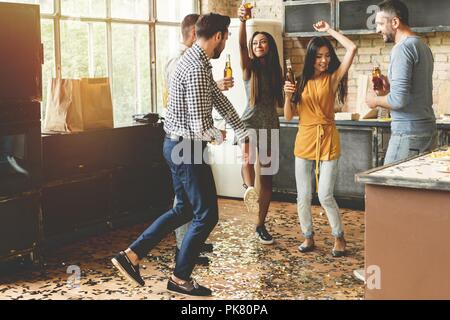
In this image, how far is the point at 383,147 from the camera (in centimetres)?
617

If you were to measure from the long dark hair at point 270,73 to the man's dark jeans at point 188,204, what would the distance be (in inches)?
49.4

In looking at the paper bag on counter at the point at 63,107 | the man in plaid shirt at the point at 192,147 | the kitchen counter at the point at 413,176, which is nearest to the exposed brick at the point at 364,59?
the paper bag on counter at the point at 63,107

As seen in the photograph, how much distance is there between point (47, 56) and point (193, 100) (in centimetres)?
226

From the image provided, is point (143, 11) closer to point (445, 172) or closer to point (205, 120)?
point (205, 120)

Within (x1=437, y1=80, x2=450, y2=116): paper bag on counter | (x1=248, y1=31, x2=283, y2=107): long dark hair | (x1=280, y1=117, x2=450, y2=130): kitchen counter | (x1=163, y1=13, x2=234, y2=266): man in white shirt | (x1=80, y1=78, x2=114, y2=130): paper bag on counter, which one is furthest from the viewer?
(x1=437, y1=80, x2=450, y2=116): paper bag on counter

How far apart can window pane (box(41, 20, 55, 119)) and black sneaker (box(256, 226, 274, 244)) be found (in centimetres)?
203

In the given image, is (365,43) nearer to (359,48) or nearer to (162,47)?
(359,48)

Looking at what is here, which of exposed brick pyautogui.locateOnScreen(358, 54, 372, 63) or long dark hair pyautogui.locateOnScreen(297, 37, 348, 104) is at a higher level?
exposed brick pyautogui.locateOnScreen(358, 54, 372, 63)

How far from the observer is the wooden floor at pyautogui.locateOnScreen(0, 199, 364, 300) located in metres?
4.00

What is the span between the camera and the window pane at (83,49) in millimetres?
5656

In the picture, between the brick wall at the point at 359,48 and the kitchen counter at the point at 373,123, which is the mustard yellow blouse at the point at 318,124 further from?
the brick wall at the point at 359,48

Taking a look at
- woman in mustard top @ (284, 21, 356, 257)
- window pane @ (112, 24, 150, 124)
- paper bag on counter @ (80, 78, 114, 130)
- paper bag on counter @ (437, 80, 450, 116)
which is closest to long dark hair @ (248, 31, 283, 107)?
woman in mustard top @ (284, 21, 356, 257)

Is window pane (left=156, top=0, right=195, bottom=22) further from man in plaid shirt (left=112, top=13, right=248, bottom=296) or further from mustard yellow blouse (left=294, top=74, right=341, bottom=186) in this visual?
man in plaid shirt (left=112, top=13, right=248, bottom=296)

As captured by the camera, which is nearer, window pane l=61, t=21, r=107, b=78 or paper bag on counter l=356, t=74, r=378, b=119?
window pane l=61, t=21, r=107, b=78
